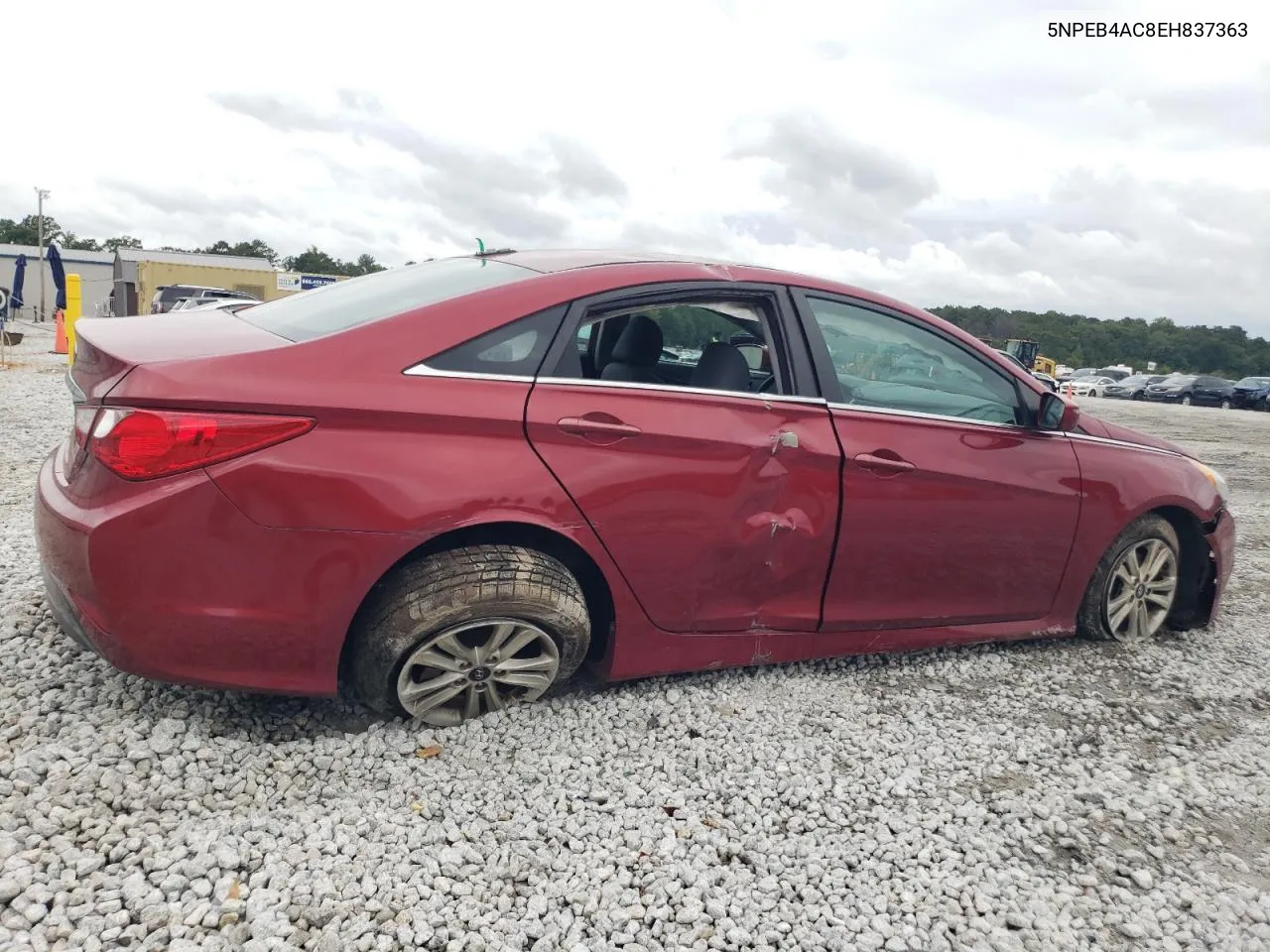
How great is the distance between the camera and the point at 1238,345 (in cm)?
7356

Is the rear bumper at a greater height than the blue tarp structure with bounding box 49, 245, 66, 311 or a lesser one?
lesser

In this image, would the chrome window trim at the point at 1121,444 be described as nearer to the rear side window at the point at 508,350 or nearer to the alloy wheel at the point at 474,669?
the rear side window at the point at 508,350

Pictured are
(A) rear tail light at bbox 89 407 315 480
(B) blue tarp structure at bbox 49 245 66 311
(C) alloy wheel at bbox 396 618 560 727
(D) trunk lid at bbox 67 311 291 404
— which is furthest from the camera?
(B) blue tarp structure at bbox 49 245 66 311

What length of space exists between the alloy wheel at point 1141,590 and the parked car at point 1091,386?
3725 centimetres

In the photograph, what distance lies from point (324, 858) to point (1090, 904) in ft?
6.04

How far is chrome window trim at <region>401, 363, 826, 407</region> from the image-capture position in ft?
8.07

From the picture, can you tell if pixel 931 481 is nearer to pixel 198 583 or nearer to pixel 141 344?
pixel 198 583

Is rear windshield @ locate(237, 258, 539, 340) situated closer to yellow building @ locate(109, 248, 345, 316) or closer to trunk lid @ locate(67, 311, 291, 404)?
trunk lid @ locate(67, 311, 291, 404)

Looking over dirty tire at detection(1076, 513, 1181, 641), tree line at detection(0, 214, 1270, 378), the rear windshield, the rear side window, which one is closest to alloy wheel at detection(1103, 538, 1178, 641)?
dirty tire at detection(1076, 513, 1181, 641)

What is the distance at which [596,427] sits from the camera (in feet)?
8.57

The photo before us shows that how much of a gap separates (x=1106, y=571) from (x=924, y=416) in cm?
126

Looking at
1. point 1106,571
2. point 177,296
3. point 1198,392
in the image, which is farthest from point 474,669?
point 1198,392

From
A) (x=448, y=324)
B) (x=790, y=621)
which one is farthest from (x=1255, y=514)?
(x=448, y=324)

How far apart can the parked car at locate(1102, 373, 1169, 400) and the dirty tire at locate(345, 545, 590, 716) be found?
41219 millimetres
